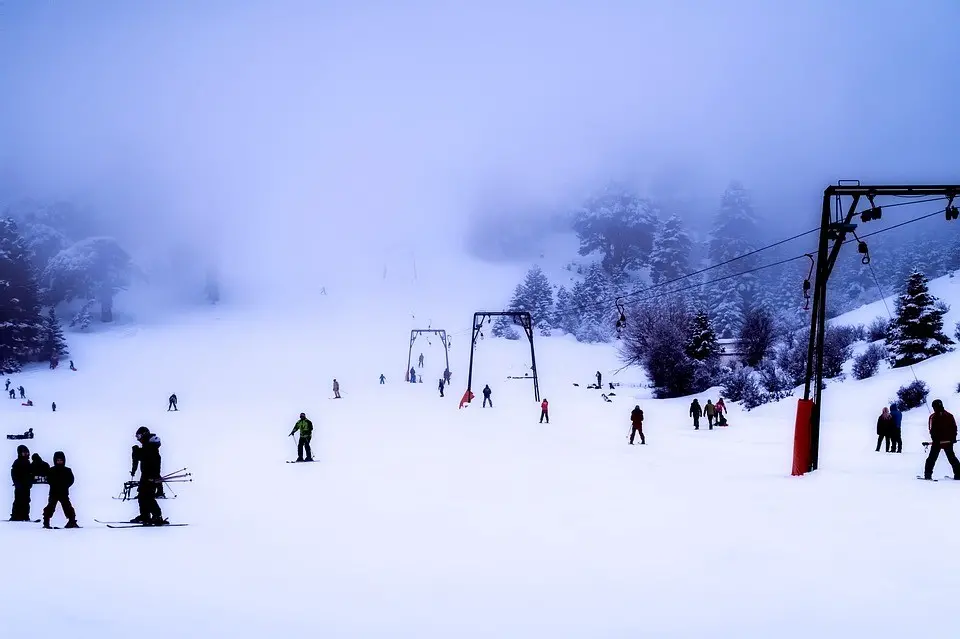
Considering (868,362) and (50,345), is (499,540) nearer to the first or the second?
(868,362)

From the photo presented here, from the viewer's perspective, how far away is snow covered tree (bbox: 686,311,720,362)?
56.5m

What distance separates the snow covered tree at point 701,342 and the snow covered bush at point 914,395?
73.5 feet

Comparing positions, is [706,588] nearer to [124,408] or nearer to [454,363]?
[124,408]

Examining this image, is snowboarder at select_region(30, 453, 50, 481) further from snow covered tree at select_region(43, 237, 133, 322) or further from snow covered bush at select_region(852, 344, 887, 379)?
snow covered tree at select_region(43, 237, 133, 322)

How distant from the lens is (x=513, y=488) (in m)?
16.6

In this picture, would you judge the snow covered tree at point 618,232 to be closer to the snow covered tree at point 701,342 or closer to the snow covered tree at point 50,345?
the snow covered tree at point 701,342

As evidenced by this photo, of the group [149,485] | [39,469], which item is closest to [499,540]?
[149,485]

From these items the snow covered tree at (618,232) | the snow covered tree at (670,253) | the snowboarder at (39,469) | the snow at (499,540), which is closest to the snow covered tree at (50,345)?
the snow at (499,540)

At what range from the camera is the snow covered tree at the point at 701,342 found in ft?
185

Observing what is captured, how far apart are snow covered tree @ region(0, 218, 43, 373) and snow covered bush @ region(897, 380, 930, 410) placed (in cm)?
6809

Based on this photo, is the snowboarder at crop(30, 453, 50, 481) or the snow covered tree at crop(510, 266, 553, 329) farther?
the snow covered tree at crop(510, 266, 553, 329)

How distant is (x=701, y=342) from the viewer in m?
56.8

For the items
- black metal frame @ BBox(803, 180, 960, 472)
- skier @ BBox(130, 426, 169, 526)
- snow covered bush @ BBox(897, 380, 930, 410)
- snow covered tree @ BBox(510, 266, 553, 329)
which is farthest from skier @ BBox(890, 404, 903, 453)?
snow covered tree @ BBox(510, 266, 553, 329)

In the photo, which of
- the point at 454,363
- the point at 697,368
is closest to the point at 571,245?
the point at 454,363
